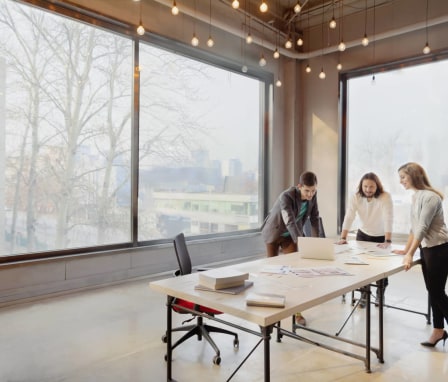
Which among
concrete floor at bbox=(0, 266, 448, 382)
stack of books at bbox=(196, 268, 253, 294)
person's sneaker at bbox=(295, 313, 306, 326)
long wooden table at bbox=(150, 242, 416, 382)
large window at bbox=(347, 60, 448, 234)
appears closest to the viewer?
long wooden table at bbox=(150, 242, 416, 382)

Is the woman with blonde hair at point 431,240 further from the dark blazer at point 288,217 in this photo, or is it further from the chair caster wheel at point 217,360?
the chair caster wheel at point 217,360

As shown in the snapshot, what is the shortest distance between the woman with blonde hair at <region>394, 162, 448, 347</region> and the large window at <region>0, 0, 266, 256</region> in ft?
11.7

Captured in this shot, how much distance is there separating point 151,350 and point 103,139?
2970mm

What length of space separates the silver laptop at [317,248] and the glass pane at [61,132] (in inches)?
114

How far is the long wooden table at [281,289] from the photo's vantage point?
1.94m

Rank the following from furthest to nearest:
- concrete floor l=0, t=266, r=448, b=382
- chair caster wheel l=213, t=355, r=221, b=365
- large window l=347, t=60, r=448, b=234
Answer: large window l=347, t=60, r=448, b=234, chair caster wheel l=213, t=355, r=221, b=365, concrete floor l=0, t=266, r=448, b=382

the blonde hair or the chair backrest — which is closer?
the chair backrest

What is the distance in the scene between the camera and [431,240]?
3023mm

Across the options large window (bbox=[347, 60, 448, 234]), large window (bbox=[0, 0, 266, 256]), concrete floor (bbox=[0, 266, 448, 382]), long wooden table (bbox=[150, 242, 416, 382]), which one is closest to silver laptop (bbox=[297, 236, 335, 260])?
long wooden table (bbox=[150, 242, 416, 382])

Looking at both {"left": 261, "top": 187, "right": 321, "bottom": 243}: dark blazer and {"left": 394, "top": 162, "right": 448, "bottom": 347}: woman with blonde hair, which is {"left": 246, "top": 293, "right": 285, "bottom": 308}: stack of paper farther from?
{"left": 261, "top": 187, "right": 321, "bottom": 243}: dark blazer

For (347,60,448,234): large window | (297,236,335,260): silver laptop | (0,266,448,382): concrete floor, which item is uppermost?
(347,60,448,234): large window

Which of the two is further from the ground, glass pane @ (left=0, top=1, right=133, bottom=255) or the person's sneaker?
glass pane @ (left=0, top=1, right=133, bottom=255)

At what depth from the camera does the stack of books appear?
227 centimetres

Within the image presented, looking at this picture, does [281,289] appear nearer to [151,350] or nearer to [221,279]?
[221,279]
